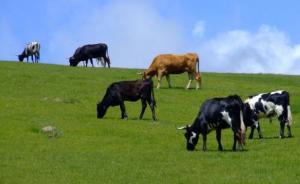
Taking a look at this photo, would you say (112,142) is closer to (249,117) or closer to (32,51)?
(249,117)

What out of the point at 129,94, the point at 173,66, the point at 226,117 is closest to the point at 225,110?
the point at 226,117

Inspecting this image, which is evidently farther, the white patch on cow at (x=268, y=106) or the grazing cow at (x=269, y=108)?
the white patch on cow at (x=268, y=106)

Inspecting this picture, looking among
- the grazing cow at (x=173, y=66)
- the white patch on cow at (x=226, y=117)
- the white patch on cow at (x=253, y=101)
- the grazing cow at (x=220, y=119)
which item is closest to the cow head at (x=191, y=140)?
the grazing cow at (x=220, y=119)

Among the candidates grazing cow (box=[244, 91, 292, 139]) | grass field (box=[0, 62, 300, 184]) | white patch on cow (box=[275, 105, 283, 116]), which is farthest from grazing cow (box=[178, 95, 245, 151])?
white patch on cow (box=[275, 105, 283, 116])

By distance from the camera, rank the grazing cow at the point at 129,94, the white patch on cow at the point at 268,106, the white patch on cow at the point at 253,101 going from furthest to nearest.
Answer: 1. the grazing cow at the point at 129,94
2. the white patch on cow at the point at 253,101
3. the white patch on cow at the point at 268,106

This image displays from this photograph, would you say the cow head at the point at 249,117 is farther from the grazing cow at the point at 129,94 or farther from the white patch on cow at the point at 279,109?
the grazing cow at the point at 129,94

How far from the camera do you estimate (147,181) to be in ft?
58.6

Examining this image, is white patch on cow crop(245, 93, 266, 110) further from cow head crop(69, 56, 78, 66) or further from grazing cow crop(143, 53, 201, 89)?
cow head crop(69, 56, 78, 66)

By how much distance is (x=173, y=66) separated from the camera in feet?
147

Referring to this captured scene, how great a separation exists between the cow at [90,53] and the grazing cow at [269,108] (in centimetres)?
3246

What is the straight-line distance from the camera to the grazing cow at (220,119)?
891 inches

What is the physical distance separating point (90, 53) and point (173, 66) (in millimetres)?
15967

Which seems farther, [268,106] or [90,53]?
[90,53]

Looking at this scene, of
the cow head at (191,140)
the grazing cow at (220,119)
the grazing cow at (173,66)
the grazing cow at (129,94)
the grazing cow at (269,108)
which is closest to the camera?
the grazing cow at (220,119)
